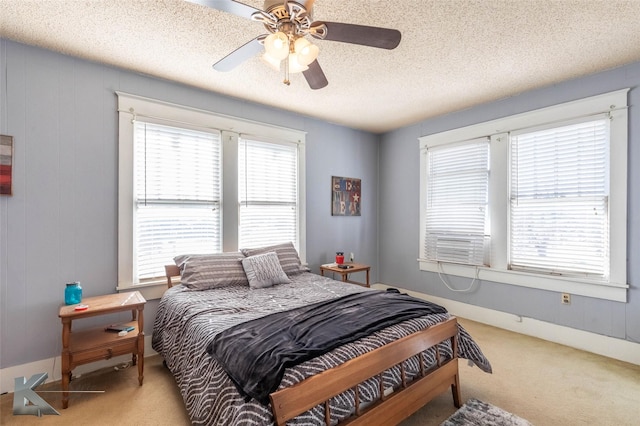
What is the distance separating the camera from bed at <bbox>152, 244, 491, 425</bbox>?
4.44 feet

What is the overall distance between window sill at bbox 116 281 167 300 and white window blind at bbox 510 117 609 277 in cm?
377

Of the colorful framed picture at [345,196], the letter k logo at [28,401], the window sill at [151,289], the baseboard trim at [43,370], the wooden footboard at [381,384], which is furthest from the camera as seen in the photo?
the colorful framed picture at [345,196]

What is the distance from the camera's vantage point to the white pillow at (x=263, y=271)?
286cm

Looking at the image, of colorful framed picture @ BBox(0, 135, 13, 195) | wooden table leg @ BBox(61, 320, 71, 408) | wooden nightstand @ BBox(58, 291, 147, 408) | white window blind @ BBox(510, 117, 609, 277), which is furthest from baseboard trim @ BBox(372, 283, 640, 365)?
colorful framed picture @ BBox(0, 135, 13, 195)

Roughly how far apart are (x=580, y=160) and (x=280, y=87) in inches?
121

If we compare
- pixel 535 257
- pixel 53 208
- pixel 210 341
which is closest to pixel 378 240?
pixel 535 257

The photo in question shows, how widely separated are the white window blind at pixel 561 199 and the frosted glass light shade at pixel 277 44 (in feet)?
9.76

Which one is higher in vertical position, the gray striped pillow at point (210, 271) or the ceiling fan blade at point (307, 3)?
the ceiling fan blade at point (307, 3)

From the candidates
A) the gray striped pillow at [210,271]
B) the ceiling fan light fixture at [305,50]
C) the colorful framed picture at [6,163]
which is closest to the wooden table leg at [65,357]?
the gray striped pillow at [210,271]

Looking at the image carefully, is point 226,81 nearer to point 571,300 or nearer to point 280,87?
point 280,87

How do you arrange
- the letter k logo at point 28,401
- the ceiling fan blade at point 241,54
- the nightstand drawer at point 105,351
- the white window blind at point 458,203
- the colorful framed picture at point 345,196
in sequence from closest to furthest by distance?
the letter k logo at point 28,401, the ceiling fan blade at point 241,54, the nightstand drawer at point 105,351, the white window blind at point 458,203, the colorful framed picture at point 345,196

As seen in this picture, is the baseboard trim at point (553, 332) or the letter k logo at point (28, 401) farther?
the baseboard trim at point (553, 332)

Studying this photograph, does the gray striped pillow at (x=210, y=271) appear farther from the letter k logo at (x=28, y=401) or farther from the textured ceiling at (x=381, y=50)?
the letter k logo at (x=28, y=401)

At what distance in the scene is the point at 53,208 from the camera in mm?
2441
